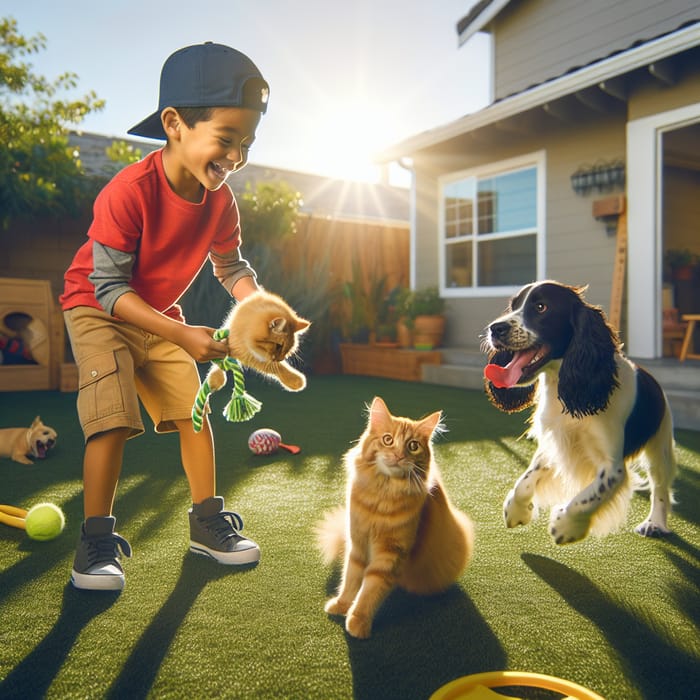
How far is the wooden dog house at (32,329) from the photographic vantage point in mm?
7117

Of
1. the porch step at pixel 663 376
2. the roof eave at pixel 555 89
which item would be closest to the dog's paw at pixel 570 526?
the porch step at pixel 663 376

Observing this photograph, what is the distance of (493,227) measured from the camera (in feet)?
29.9

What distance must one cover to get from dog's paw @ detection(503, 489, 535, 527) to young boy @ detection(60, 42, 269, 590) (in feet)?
3.28

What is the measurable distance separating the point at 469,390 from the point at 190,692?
245 inches

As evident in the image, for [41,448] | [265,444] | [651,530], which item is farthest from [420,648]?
[41,448]

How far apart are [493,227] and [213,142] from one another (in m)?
7.56

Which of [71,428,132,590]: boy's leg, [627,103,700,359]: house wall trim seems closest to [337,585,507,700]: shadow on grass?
[71,428,132,590]: boy's leg

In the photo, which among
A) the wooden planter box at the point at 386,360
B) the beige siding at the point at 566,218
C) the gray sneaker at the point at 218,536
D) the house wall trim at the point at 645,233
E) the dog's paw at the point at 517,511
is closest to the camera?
the gray sneaker at the point at 218,536

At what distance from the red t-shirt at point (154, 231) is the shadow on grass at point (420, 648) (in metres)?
1.27

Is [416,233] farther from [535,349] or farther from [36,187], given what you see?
[535,349]

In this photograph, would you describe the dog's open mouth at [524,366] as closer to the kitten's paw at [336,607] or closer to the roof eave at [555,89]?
the kitten's paw at [336,607]

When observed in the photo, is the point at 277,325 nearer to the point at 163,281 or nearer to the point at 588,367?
the point at 163,281

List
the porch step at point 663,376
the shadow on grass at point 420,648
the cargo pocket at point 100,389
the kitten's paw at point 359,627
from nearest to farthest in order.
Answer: the shadow on grass at point 420,648
the kitten's paw at point 359,627
the cargo pocket at point 100,389
the porch step at point 663,376

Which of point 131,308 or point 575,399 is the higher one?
point 131,308
